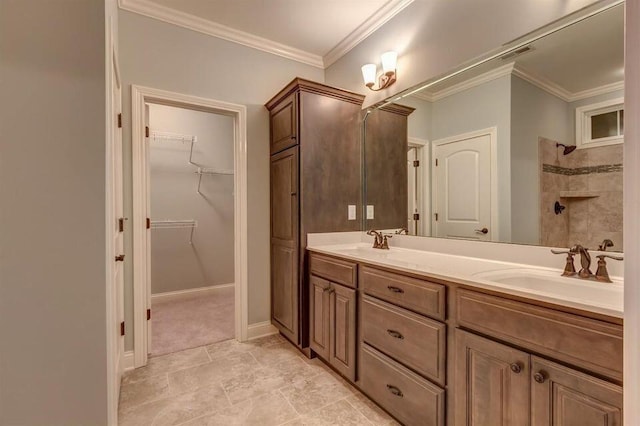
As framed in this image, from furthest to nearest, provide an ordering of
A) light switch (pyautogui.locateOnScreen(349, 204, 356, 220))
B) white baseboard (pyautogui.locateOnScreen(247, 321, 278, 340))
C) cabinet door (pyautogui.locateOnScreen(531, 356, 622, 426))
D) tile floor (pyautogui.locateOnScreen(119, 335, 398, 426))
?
1. white baseboard (pyautogui.locateOnScreen(247, 321, 278, 340))
2. light switch (pyautogui.locateOnScreen(349, 204, 356, 220))
3. tile floor (pyautogui.locateOnScreen(119, 335, 398, 426))
4. cabinet door (pyautogui.locateOnScreen(531, 356, 622, 426))

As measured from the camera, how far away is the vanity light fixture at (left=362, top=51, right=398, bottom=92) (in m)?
2.22

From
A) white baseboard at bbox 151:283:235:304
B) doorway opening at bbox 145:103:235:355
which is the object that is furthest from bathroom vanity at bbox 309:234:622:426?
white baseboard at bbox 151:283:235:304

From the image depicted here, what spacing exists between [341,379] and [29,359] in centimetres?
165

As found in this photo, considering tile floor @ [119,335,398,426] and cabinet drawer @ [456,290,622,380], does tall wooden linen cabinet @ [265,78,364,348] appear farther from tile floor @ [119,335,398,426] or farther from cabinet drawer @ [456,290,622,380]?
cabinet drawer @ [456,290,622,380]

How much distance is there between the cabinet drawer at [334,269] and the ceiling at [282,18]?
1928mm

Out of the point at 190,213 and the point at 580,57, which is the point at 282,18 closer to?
the point at 580,57

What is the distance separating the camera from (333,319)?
1.98m

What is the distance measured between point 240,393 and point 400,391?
102 centimetres

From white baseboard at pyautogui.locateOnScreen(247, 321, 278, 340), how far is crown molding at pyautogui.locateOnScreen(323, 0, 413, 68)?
2.66 m

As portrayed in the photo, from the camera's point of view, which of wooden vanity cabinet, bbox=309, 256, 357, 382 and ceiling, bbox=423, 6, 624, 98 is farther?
wooden vanity cabinet, bbox=309, 256, 357, 382

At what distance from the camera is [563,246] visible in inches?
54.5

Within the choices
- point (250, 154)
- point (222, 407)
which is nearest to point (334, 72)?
point (250, 154)

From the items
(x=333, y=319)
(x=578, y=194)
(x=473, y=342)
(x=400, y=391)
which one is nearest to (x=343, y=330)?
(x=333, y=319)

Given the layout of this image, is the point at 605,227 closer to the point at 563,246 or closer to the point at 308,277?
the point at 563,246
